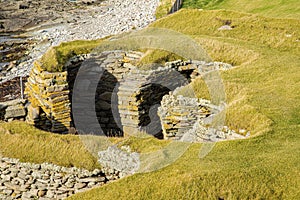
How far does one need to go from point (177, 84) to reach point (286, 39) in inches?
240

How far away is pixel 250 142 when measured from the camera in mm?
10828

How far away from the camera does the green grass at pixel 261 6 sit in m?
30.2

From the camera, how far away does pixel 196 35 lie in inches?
853

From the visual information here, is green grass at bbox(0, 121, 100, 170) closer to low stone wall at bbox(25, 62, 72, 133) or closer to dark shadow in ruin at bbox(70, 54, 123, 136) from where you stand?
low stone wall at bbox(25, 62, 72, 133)

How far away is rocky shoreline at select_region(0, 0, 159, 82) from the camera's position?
137 feet

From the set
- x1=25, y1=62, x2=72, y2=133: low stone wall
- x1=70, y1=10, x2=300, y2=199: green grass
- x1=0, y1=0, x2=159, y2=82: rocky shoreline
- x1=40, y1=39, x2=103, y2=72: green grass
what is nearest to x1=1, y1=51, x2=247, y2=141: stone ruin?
x1=25, y1=62, x2=72, y2=133: low stone wall

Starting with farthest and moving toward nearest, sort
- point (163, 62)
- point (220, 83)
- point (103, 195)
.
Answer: point (163, 62), point (220, 83), point (103, 195)

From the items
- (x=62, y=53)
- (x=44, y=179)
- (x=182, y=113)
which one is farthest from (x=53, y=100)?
(x=44, y=179)

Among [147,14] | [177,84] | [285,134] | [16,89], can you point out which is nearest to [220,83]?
[177,84]

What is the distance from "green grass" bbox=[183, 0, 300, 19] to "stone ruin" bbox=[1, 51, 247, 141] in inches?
556

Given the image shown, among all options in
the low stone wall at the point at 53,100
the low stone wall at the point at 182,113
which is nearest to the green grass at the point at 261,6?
the low stone wall at the point at 182,113

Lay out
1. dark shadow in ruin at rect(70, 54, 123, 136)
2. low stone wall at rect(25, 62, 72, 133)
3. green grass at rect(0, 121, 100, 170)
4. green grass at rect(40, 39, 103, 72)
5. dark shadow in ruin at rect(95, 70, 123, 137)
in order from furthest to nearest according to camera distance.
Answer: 1. dark shadow in ruin at rect(95, 70, 123, 137)
2. dark shadow in ruin at rect(70, 54, 123, 136)
3. green grass at rect(40, 39, 103, 72)
4. low stone wall at rect(25, 62, 72, 133)
5. green grass at rect(0, 121, 100, 170)

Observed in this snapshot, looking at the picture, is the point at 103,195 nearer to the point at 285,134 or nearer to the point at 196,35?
the point at 285,134

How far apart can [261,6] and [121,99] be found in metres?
20.3
